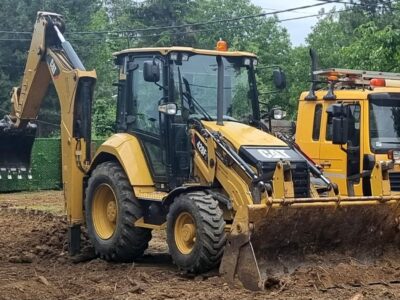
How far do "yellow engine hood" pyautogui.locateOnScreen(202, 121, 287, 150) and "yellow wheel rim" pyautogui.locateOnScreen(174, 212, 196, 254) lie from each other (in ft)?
3.44

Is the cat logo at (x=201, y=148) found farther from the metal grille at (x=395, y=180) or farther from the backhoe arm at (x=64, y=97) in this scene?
the metal grille at (x=395, y=180)

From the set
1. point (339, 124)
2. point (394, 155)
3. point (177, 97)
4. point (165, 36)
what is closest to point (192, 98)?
point (177, 97)

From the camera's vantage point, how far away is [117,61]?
36.3 feet

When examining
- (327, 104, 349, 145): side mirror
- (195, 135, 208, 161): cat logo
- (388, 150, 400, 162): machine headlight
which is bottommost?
(388, 150, 400, 162): machine headlight

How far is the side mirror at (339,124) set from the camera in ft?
39.0

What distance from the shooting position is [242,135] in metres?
9.60

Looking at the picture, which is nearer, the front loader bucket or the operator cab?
the front loader bucket

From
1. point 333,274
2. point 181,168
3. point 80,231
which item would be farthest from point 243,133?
point 80,231

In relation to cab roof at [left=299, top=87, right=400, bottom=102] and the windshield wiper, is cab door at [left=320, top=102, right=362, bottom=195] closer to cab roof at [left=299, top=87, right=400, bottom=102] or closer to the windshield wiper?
cab roof at [left=299, top=87, right=400, bottom=102]

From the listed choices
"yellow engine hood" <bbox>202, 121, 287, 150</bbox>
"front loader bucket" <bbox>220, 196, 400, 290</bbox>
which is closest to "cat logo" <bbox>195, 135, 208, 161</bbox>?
"yellow engine hood" <bbox>202, 121, 287, 150</bbox>

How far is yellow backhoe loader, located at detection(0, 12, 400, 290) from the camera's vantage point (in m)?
8.70

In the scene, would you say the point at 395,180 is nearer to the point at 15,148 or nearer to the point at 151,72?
the point at 151,72

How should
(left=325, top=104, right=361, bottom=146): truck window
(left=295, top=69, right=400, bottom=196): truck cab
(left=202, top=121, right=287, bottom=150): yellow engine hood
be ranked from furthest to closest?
(left=325, top=104, right=361, bottom=146): truck window < (left=295, top=69, right=400, bottom=196): truck cab < (left=202, top=121, right=287, bottom=150): yellow engine hood

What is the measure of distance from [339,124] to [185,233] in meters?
3.84
